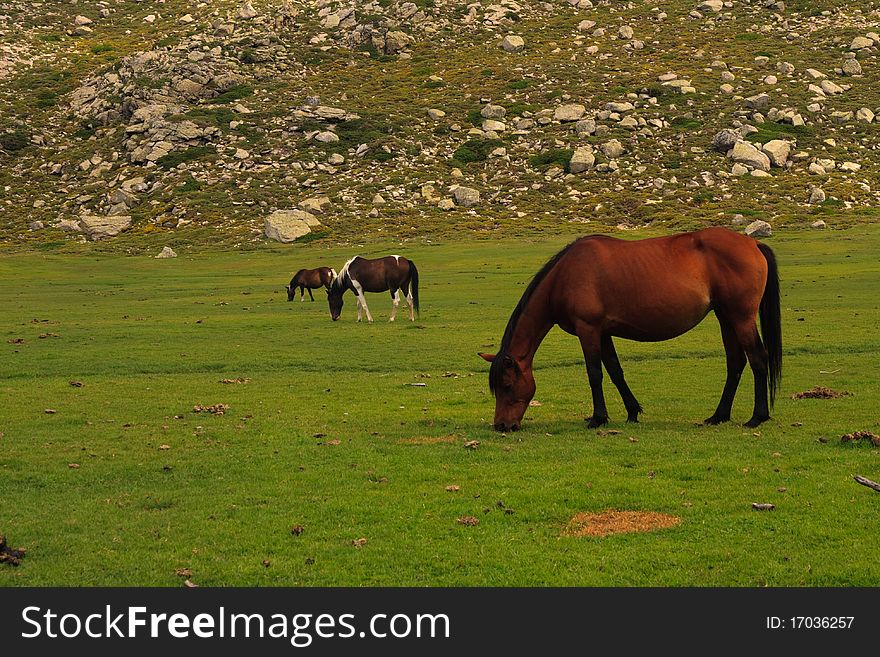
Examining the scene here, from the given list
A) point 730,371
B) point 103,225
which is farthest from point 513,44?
point 730,371

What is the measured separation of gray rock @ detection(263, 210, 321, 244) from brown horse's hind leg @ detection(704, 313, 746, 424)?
5081cm

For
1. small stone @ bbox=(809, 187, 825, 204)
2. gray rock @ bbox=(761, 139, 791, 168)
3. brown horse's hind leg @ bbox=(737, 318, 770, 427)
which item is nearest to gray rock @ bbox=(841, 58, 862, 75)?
gray rock @ bbox=(761, 139, 791, 168)

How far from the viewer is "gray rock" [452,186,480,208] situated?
234 feet

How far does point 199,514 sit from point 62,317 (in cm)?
2518

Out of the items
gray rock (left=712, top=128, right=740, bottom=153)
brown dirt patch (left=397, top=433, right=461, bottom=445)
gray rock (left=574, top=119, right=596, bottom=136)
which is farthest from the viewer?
gray rock (left=574, top=119, right=596, bottom=136)

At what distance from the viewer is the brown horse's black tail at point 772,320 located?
47.1 feet

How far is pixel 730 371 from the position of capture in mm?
14406

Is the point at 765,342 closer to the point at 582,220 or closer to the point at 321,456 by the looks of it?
the point at 321,456

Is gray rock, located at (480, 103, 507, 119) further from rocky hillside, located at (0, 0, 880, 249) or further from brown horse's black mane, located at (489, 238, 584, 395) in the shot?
brown horse's black mane, located at (489, 238, 584, 395)

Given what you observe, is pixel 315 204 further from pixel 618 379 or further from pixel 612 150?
pixel 618 379

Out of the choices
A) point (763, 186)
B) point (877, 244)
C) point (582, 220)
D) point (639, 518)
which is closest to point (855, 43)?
point (763, 186)

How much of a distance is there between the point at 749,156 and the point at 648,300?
64580mm

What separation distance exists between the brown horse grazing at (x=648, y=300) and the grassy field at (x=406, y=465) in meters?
0.72

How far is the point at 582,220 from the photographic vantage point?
66.0 m
